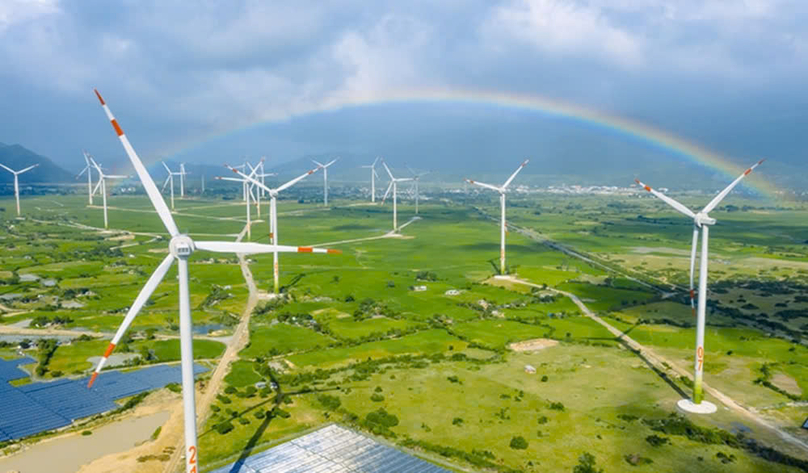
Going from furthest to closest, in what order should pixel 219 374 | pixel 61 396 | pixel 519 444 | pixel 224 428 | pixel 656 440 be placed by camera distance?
1. pixel 219 374
2. pixel 61 396
3. pixel 224 428
4. pixel 656 440
5. pixel 519 444

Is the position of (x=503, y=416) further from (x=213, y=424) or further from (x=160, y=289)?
(x=160, y=289)

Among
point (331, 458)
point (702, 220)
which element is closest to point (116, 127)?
point (331, 458)

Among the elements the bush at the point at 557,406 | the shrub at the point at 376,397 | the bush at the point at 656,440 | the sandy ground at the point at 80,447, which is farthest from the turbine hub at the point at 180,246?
the bush at the point at 656,440

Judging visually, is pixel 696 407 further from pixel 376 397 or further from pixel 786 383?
pixel 376 397

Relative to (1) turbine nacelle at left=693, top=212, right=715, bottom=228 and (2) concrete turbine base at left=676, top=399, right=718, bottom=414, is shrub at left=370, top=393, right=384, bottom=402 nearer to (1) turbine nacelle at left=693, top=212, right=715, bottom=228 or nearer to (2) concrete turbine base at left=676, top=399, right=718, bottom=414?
(2) concrete turbine base at left=676, top=399, right=718, bottom=414

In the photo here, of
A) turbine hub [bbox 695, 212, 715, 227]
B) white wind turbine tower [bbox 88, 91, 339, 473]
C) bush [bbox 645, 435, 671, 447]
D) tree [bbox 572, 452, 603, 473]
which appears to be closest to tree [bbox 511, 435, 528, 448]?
tree [bbox 572, 452, 603, 473]
